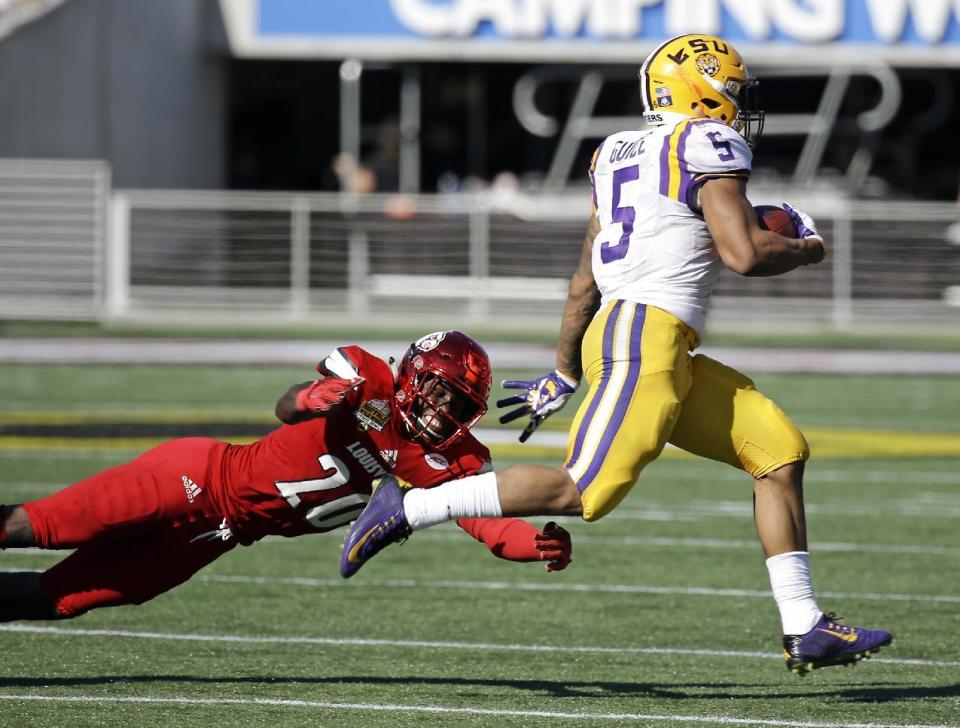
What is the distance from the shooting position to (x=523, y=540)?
4586 millimetres

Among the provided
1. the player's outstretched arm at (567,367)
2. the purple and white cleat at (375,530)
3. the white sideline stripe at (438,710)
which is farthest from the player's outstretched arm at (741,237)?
the white sideline stripe at (438,710)

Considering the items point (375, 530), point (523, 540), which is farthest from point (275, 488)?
point (523, 540)

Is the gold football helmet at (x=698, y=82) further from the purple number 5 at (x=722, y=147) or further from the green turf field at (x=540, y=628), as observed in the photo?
the green turf field at (x=540, y=628)

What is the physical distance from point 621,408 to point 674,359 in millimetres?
219

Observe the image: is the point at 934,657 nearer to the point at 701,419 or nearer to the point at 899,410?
the point at 701,419

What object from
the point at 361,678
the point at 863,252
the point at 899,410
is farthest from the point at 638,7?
the point at 361,678

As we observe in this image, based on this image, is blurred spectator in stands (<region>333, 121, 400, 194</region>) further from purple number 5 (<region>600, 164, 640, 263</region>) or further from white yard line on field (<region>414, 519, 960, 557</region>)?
purple number 5 (<region>600, 164, 640, 263</region>)

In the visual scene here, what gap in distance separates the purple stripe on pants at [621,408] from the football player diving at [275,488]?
0.18 metres

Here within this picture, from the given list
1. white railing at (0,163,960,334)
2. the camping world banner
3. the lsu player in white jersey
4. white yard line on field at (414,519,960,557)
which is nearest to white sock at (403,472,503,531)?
the lsu player in white jersey

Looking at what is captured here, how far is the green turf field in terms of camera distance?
4.77 metres

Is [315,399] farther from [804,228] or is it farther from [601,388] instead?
[804,228]

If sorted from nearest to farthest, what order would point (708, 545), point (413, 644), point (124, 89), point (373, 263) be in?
point (413, 644) < point (708, 545) < point (373, 263) < point (124, 89)

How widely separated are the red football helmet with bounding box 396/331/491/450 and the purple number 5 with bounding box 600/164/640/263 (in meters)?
0.54

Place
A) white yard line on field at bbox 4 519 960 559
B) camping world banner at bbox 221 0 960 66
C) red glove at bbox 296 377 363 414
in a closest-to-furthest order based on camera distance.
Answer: red glove at bbox 296 377 363 414, white yard line on field at bbox 4 519 960 559, camping world banner at bbox 221 0 960 66
